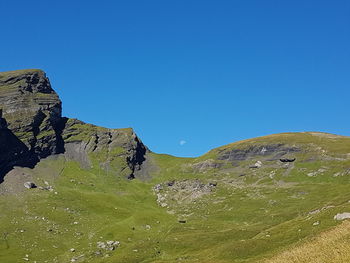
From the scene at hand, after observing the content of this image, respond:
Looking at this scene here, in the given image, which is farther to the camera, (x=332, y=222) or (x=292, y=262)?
(x=332, y=222)

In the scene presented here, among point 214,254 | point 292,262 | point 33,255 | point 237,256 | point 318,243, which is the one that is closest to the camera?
point 292,262

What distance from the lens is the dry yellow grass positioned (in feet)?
92.4

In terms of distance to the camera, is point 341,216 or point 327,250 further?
point 341,216

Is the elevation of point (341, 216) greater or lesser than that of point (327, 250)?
greater

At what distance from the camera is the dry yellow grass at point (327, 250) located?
28150 mm

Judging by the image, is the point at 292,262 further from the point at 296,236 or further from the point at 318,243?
the point at 296,236

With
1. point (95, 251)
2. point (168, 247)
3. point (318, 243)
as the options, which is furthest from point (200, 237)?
point (318, 243)

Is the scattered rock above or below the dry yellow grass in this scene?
above

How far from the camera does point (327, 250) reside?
3091cm

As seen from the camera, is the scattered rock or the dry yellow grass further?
the scattered rock

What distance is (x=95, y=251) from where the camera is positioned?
19212 centimetres

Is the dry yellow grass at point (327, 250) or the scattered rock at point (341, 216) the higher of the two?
the scattered rock at point (341, 216)

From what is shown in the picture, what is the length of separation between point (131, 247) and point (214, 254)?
55208 mm

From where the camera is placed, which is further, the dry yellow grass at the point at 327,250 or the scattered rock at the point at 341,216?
the scattered rock at the point at 341,216
